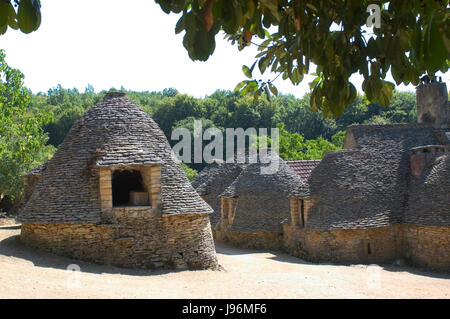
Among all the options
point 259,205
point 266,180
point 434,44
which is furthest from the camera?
point 266,180

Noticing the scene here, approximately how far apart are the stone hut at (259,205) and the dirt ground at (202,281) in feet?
21.1

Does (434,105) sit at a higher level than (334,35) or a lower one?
higher

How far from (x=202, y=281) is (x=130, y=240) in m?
2.72

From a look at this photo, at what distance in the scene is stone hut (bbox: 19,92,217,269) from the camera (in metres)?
14.0

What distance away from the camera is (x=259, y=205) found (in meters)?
25.7

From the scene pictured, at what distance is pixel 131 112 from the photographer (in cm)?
1642

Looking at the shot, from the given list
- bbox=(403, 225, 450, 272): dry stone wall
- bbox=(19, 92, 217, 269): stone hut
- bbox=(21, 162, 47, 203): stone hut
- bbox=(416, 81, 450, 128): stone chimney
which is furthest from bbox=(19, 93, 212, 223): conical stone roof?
bbox=(416, 81, 450, 128): stone chimney

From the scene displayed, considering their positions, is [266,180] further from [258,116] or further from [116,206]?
[258,116]

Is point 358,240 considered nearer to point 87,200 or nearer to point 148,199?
point 148,199

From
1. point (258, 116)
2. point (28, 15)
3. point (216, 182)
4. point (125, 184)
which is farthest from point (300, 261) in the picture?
point (258, 116)

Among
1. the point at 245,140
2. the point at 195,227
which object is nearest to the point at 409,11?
the point at 195,227

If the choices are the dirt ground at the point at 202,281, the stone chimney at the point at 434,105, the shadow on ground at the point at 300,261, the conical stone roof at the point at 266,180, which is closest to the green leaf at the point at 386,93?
the dirt ground at the point at 202,281

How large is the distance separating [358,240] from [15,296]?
15359mm

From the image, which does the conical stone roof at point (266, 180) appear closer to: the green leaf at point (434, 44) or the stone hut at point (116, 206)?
the stone hut at point (116, 206)
